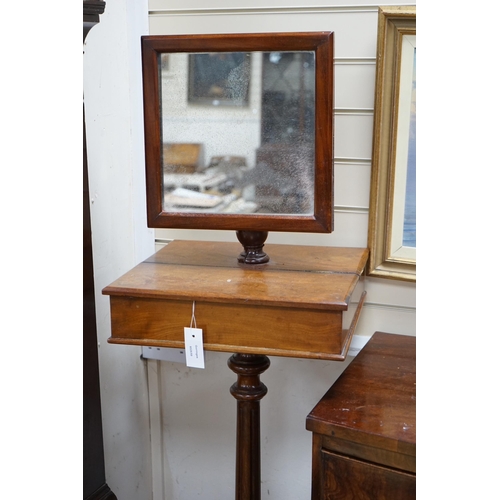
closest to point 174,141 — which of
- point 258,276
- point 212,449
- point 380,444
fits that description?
point 258,276

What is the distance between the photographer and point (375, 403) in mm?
1207

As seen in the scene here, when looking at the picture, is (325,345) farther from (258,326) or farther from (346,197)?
(346,197)

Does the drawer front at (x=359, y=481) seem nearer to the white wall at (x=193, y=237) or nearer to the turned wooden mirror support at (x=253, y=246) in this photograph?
the turned wooden mirror support at (x=253, y=246)

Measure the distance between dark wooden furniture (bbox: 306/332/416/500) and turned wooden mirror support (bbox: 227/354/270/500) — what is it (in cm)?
18

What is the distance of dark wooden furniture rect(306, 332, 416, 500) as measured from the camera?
1097 mm

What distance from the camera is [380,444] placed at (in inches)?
43.3

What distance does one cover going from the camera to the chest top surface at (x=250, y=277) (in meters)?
1.17

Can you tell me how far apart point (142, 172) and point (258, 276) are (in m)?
0.55

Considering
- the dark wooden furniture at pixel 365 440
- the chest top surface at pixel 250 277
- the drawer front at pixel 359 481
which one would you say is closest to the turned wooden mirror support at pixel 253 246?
the chest top surface at pixel 250 277

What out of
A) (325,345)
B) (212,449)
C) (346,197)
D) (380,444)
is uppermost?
(346,197)

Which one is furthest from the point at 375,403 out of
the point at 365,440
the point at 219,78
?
the point at 219,78
